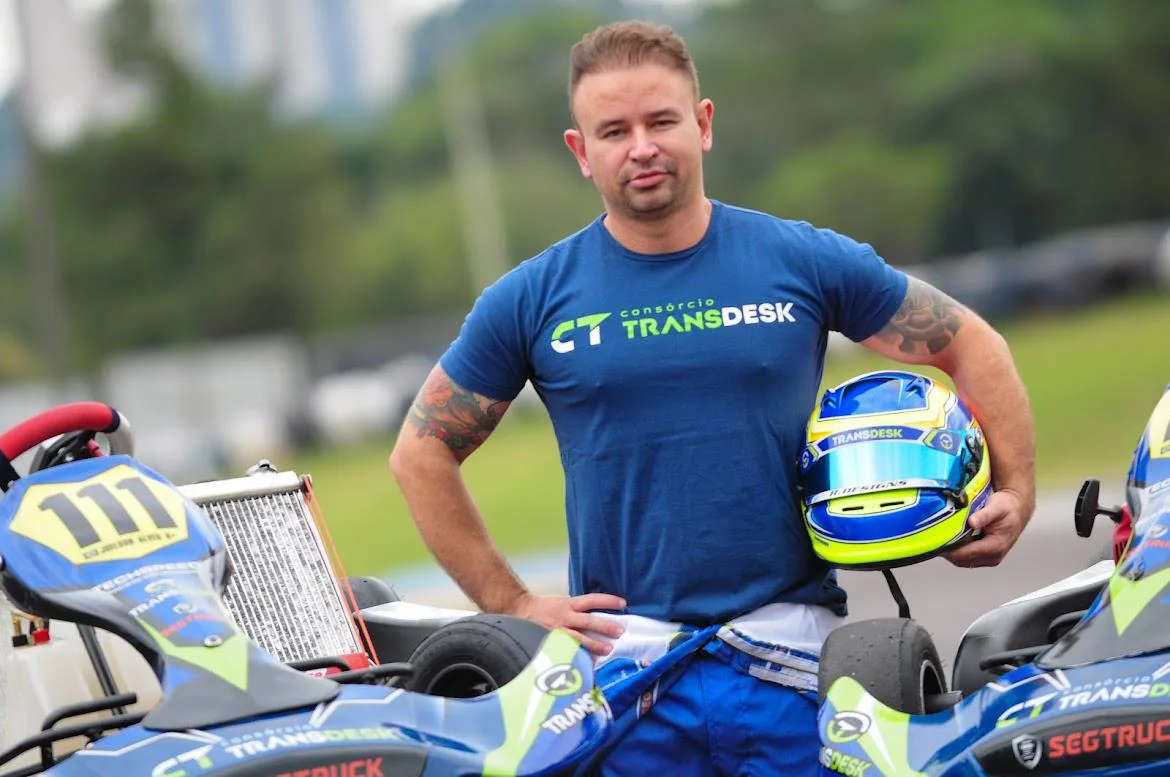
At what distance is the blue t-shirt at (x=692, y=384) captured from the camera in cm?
430

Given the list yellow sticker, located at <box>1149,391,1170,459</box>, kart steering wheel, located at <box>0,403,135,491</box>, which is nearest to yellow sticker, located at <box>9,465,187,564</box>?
kart steering wheel, located at <box>0,403,135,491</box>

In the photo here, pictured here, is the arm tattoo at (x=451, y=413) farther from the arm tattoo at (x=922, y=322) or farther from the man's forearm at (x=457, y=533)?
the arm tattoo at (x=922, y=322)

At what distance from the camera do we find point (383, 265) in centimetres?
7406

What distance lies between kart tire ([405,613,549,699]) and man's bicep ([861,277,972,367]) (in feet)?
3.64

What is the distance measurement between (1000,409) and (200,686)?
6.46 ft

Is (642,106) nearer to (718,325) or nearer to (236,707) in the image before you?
(718,325)

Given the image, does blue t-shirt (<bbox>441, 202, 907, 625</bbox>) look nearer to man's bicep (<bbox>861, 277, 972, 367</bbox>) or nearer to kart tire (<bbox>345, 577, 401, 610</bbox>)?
man's bicep (<bbox>861, 277, 972, 367</bbox>)

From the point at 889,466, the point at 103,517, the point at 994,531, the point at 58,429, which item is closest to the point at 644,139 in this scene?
the point at 889,466


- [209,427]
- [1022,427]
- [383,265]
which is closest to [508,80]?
[383,265]

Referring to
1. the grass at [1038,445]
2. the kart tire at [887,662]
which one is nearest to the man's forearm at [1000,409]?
the kart tire at [887,662]

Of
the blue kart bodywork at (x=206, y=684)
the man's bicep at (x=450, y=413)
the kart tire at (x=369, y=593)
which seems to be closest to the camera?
the blue kart bodywork at (x=206, y=684)

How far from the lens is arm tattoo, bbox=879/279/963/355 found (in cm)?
449

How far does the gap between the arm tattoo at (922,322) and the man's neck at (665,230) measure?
507 millimetres

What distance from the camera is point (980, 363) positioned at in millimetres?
4520
